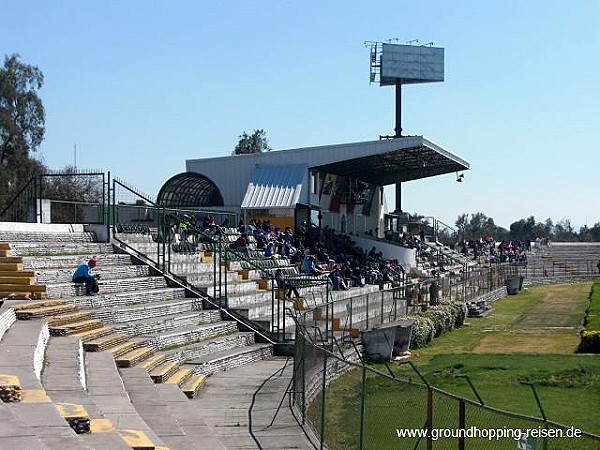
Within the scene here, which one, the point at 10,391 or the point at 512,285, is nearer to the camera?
the point at 10,391

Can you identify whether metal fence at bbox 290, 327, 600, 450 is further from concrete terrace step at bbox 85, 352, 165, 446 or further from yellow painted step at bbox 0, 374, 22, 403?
yellow painted step at bbox 0, 374, 22, 403

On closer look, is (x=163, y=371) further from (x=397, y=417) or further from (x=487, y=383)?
(x=487, y=383)

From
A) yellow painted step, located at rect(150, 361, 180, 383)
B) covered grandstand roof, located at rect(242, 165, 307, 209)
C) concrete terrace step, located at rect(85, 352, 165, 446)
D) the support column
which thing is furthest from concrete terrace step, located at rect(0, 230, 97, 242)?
the support column

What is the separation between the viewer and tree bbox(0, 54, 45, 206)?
54.5m

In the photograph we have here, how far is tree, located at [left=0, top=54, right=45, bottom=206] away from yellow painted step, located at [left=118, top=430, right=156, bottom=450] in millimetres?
47130

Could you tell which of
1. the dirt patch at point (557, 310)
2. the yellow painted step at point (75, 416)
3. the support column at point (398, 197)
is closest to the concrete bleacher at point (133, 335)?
the yellow painted step at point (75, 416)

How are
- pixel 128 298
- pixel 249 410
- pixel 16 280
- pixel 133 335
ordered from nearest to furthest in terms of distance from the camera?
pixel 249 410, pixel 133 335, pixel 16 280, pixel 128 298

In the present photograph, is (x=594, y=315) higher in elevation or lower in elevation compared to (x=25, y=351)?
lower

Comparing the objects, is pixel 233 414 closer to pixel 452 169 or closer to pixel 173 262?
pixel 173 262

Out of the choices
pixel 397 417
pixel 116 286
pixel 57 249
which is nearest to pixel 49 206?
pixel 57 249

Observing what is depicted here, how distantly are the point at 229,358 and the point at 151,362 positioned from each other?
314cm

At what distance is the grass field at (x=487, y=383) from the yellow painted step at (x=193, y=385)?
226cm

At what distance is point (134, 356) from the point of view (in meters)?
15.5

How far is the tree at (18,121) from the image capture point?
54469 millimetres
